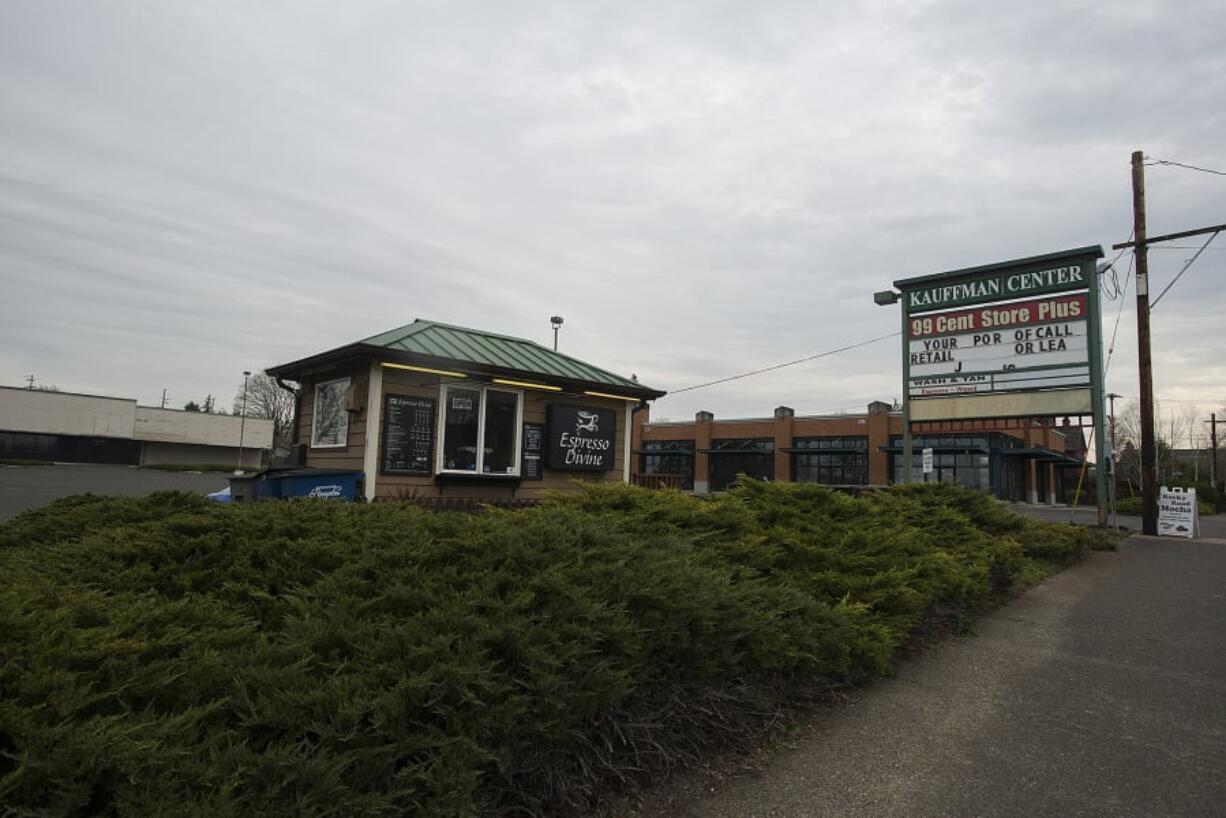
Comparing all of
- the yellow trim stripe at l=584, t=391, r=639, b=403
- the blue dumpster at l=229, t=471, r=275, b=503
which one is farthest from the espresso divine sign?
the blue dumpster at l=229, t=471, r=275, b=503

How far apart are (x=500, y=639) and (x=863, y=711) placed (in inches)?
96.5

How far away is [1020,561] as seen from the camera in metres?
8.16

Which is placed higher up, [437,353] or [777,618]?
[437,353]

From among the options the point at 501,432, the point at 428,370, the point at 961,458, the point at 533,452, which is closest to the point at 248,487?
the point at 428,370

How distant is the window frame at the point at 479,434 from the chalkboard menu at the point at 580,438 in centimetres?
45

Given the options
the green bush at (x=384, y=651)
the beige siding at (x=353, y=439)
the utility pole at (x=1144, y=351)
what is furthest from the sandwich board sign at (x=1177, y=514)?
the beige siding at (x=353, y=439)

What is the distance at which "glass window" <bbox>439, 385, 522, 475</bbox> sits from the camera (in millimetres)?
9922

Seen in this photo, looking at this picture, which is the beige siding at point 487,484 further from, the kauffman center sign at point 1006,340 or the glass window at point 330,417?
the kauffman center sign at point 1006,340

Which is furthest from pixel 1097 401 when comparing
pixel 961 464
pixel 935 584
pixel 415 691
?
pixel 961 464

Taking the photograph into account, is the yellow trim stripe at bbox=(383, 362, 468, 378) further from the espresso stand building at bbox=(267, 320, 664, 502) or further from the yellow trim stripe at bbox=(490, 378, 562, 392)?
the yellow trim stripe at bbox=(490, 378, 562, 392)

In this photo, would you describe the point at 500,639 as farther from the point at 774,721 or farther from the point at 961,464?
the point at 961,464

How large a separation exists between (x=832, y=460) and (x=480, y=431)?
35.7 m

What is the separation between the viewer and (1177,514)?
1544 centimetres

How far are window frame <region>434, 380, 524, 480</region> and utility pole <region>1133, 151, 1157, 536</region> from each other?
13.7 m
